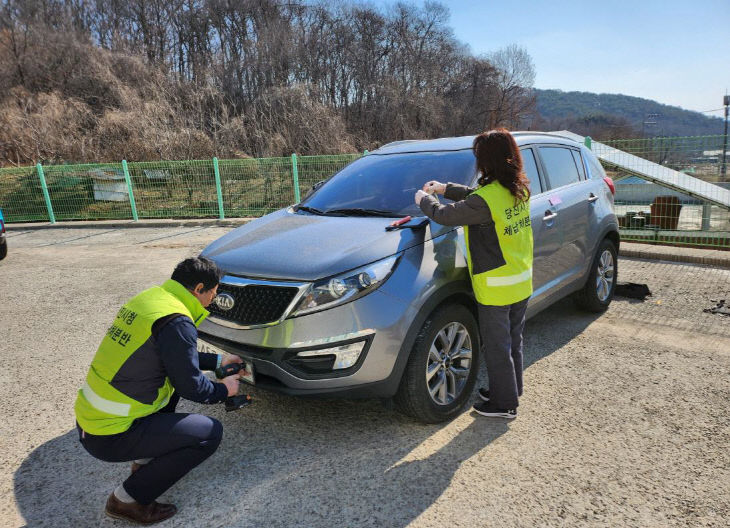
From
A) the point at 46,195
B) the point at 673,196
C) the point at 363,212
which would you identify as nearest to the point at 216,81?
the point at 46,195

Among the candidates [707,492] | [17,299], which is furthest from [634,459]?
[17,299]

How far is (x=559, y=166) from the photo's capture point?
425cm

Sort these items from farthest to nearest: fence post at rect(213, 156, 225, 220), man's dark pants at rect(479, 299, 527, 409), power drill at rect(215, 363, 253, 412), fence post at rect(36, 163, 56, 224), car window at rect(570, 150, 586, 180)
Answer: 1. fence post at rect(36, 163, 56, 224)
2. fence post at rect(213, 156, 225, 220)
3. car window at rect(570, 150, 586, 180)
4. man's dark pants at rect(479, 299, 527, 409)
5. power drill at rect(215, 363, 253, 412)

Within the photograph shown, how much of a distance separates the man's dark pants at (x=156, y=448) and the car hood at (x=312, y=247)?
900 mm

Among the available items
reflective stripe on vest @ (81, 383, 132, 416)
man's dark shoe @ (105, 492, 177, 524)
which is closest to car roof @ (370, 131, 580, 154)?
reflective stripe on vest @ (81, 383, 132, 416)

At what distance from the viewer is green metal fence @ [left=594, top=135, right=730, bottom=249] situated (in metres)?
7.86

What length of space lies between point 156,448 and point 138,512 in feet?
1.06

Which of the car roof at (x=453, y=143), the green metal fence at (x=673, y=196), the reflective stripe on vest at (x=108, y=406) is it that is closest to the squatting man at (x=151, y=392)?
the reflective stripe on vest at (x=108, y=406)

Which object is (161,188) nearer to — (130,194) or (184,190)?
(184,190)

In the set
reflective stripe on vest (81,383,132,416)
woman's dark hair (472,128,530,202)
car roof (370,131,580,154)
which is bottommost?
reflective stripe on vest (81,383,132,416)

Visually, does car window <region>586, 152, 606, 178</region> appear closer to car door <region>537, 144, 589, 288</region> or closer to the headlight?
car door <region>537, 144, 589, 288</region>

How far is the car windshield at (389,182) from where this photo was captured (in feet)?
11.2

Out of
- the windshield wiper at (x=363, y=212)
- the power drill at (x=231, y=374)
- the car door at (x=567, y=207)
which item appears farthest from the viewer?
the car door at (x=567, y=207)

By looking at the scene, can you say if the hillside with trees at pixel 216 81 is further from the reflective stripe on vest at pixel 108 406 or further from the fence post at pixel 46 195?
the reflective stripe on vest at pixel 108 406
